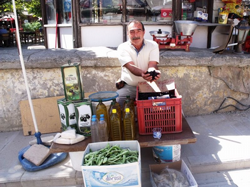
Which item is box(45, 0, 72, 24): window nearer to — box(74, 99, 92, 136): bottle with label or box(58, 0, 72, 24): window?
box(58, 0, 72, 24): window

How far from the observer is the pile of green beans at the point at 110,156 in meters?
2.11

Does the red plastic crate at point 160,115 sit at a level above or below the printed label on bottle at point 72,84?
below

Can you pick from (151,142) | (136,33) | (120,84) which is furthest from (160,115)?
(136,33)

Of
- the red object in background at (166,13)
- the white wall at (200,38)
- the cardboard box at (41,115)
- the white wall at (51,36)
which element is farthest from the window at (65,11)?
the white wall at (200,38)

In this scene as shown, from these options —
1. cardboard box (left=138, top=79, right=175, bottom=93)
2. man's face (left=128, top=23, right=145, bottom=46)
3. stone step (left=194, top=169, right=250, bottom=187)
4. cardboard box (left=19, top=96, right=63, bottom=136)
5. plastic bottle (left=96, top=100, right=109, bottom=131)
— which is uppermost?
man's face (left=128, top=23, right=145, bottom=46)

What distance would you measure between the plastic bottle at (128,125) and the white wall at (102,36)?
2976 mm

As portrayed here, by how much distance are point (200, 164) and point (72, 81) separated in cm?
182

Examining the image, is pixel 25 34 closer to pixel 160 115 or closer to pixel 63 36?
pixel 63 36

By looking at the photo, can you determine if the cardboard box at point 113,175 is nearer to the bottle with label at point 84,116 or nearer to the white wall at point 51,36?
the bottle with label at point 84,116

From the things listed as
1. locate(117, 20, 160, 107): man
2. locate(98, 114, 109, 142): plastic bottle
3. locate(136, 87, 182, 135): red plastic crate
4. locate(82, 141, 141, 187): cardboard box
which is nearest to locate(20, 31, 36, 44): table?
locate(117, 20, 160, 107): man

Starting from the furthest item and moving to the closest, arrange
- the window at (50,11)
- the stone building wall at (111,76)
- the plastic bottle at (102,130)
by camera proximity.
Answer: the window at (50,11) → the stone building wall at (111,76) → the plastic bottle at (102,130)

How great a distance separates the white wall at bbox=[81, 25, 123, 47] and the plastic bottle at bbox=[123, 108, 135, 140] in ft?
9.77

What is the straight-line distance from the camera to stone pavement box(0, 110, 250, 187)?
2744 millimetres

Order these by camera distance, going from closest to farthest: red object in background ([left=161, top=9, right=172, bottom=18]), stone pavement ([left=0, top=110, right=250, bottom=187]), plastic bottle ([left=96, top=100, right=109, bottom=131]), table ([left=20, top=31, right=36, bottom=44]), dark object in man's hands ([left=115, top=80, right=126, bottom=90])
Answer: plastic bottle ([left=96, top=100, right=109, bottom=131]), stone pavement ([left=0, top=110, right=250, bottom=187]), dark object in man's hands ([left=115, top=80, right=126, bottom=90]), red object in background ([left=161, top=9, right=172, bottom=18]), table ([left=20, top=31, right=36, bottom=44])
